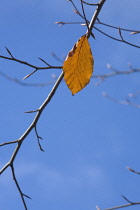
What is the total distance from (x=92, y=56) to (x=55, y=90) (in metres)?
0.20

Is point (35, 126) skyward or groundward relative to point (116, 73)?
groundward

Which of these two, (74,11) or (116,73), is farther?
(116,73)

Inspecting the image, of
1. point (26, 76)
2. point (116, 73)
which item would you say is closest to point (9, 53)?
point (26, 76)

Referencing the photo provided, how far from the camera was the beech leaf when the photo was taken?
3.89 ft

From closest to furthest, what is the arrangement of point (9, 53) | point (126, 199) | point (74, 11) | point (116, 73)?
point (9, 53)
point (126, 199)
point (74, 11)
point (116, 73)

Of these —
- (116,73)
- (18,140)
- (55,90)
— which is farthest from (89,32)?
(116,73)

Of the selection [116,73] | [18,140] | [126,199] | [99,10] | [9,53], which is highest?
[116,73]

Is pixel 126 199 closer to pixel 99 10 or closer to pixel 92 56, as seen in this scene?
pixel 92 56

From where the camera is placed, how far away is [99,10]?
1.38 metres

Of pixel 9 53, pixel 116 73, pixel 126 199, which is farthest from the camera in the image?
pixel 116 73

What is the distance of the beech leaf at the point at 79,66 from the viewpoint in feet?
3.89

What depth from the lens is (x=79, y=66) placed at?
1209mm

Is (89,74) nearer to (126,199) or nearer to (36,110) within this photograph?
(36,110)

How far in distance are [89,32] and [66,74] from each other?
0.19 meters
